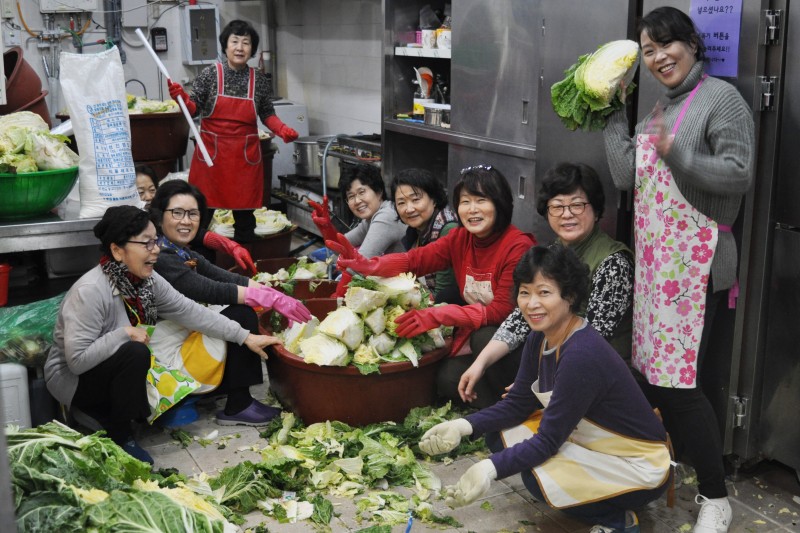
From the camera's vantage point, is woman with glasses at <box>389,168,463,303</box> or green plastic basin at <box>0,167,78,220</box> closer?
green plastic basin at <box>0,167,78,220</box>

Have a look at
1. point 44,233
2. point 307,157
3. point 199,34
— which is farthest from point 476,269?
point 199,34

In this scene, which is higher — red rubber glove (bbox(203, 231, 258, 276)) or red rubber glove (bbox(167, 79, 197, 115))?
red rubber glove (bbox(167, 79, 197, 115))

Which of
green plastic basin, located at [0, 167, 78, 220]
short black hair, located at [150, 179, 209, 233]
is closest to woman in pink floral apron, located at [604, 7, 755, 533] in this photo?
short black hair, located at [150, 179, 209, 233]

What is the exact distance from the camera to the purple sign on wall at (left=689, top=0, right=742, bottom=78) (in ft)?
10.6

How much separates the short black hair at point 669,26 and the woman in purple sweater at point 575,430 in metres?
0.87

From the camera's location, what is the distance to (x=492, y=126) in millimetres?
5094

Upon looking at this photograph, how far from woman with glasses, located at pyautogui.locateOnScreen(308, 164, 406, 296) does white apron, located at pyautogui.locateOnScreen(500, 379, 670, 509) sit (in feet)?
6.04

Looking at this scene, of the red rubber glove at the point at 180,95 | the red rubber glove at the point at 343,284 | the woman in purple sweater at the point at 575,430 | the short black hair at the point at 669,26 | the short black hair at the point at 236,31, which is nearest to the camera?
the woman in purple sweater at the point at 575,430

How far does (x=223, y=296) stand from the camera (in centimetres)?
419

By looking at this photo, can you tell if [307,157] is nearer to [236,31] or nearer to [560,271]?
[236,31]

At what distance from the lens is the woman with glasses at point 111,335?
363 centimetres

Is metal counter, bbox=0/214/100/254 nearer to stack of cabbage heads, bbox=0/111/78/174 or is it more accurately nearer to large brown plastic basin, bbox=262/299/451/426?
stack of cabbage heads, bbox=0/111/78/174

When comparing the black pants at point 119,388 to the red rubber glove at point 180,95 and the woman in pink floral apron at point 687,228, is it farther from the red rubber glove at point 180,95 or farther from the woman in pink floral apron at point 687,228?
the red rubber glove at point 180,95

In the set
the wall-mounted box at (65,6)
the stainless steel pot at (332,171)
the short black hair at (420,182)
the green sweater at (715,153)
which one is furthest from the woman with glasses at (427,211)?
the wall-mounted box at (65,6)
